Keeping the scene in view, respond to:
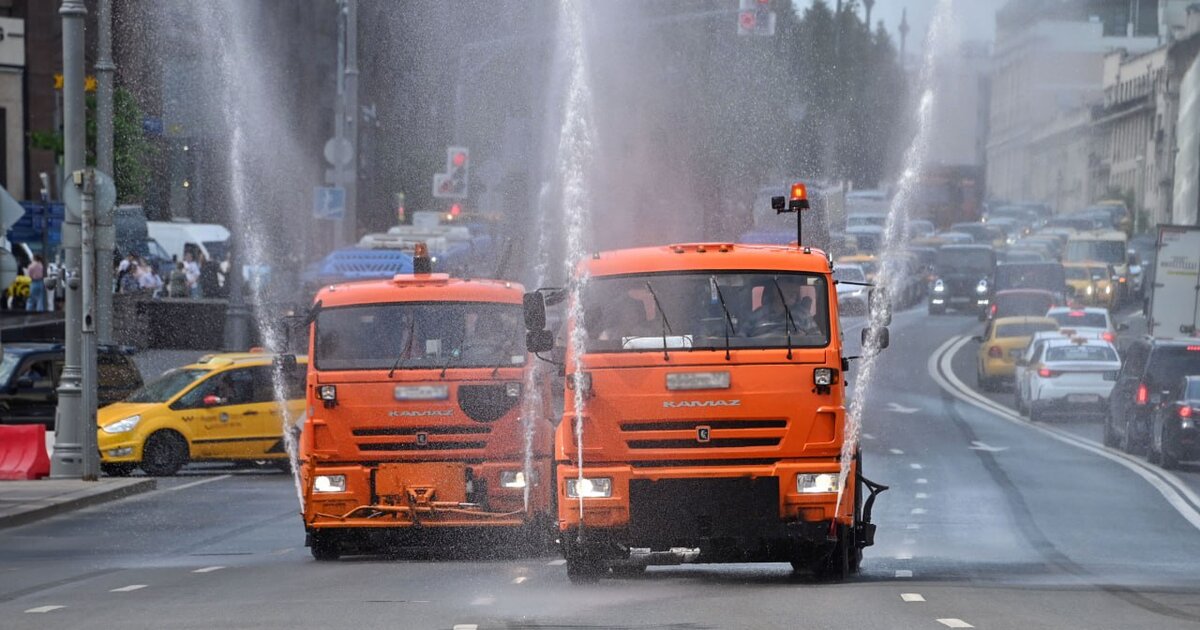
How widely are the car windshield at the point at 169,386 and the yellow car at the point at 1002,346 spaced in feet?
64.3

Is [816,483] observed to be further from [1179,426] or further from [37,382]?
[37,382]

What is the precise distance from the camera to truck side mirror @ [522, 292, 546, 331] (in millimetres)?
14523

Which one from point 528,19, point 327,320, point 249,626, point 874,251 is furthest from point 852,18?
point 249,626

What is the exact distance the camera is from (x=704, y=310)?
47.7 feet

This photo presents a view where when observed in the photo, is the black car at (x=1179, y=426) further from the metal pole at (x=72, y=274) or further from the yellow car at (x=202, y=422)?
the metal pole at (x=72, y=274)

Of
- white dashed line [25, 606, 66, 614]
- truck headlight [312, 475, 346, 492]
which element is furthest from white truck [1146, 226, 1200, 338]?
white dashed line [25, 606, 66, 614]

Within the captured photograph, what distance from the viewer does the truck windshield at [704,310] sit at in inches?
567

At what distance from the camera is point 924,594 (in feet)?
45.9

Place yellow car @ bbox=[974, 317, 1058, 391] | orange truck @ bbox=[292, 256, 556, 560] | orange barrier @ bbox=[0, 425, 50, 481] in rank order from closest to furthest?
orange truck @ bbox=[292, 256, 556, 560]
orange barrier @ bbox=[0, 425, 50, 481]
yellow car @ bbox=[974, 317, 1058, 391]

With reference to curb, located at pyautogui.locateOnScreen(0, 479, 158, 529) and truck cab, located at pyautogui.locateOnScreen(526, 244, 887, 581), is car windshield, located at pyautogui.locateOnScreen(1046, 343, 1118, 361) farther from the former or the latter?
truck cab, located at pyautogui.locateOnScreen(526, 244, 887, 581)

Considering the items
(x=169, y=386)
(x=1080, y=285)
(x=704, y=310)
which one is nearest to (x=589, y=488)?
(x=704, y=310)

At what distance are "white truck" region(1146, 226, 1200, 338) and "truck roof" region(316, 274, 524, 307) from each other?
2849 centimetres

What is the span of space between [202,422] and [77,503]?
16.7 ft

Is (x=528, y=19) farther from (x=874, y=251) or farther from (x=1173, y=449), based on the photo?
(x=1173, y=449)
